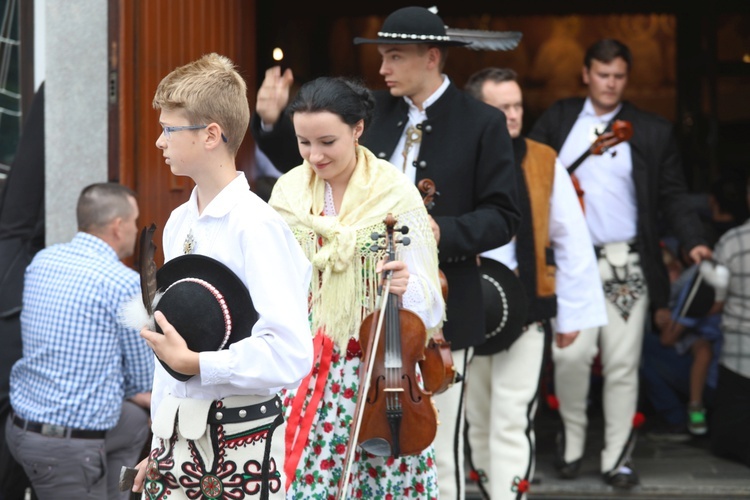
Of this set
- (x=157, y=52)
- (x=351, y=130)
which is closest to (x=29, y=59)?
(x=157, y=52)

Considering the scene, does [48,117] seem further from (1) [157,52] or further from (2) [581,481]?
(2) [581,481]

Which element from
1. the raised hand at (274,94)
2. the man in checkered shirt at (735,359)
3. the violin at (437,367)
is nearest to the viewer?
the violin at (437,367)

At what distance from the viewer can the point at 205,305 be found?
302 cm

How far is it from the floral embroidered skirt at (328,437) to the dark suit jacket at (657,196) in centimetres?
265

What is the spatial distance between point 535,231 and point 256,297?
2665mm

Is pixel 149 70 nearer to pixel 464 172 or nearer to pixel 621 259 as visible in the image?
pixel 464 172

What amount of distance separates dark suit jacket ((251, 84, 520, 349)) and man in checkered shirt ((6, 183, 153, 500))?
882 mm

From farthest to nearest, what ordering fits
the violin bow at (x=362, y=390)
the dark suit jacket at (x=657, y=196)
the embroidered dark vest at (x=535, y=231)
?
the dark suit jacket at (x=657, y=196), the embroidered dark vest at (x=535, y=231), the violin bow at (x=362, y=390)

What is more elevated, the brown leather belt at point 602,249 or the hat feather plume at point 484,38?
the hat feather plume at point 484,38

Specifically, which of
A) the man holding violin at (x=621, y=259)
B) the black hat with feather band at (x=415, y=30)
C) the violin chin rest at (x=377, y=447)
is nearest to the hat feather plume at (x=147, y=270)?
the violin chin rest at (x=377, y=447)

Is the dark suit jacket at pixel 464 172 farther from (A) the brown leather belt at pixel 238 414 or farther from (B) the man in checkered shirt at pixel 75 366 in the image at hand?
(A) the brown leather belt at pixel 238 414

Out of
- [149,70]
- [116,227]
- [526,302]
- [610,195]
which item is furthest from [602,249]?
[116,227]

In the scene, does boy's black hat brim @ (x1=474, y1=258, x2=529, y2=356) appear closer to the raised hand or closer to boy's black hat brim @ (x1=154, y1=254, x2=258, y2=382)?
the raised hand

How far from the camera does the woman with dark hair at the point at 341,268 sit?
158 inches
